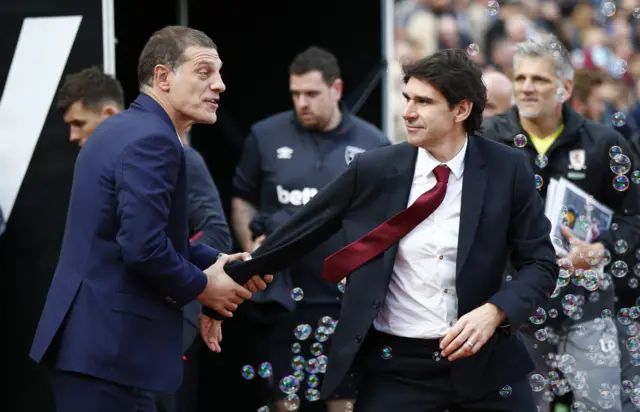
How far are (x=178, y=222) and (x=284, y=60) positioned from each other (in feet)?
14.3

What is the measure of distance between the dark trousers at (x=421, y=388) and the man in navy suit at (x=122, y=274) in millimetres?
799

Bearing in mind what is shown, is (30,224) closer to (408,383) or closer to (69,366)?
(69,366)

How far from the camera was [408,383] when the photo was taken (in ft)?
14.8

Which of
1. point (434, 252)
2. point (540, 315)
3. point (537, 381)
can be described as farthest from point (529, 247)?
point (537, 381)

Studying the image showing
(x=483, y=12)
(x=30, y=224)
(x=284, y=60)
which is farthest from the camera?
(x=483, y=12)

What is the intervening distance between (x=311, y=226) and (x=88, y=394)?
1.09m

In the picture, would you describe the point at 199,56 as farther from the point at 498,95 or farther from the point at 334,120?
the point at 498,95

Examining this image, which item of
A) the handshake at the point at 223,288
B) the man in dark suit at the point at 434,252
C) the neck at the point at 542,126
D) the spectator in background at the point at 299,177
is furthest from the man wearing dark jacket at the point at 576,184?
the handshake at the point at 223,288

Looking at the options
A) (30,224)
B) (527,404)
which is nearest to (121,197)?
(527,404)

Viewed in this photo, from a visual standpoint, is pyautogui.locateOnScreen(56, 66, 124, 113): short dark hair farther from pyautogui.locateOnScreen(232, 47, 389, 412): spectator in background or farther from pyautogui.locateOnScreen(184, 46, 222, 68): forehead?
pyautogui.locateOnScreen(184, 46, 222, 68): forehead

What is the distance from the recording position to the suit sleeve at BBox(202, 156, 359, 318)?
470cm

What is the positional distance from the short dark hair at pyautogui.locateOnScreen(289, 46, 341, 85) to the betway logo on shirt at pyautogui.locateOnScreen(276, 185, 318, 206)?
0.75 metres

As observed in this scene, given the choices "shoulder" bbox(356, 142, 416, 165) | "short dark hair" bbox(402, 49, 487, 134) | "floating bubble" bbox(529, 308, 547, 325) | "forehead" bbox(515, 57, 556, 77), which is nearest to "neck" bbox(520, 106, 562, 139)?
"forehead" bbox(515, 57, 556, 77)

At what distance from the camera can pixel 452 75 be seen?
15.3 feet
